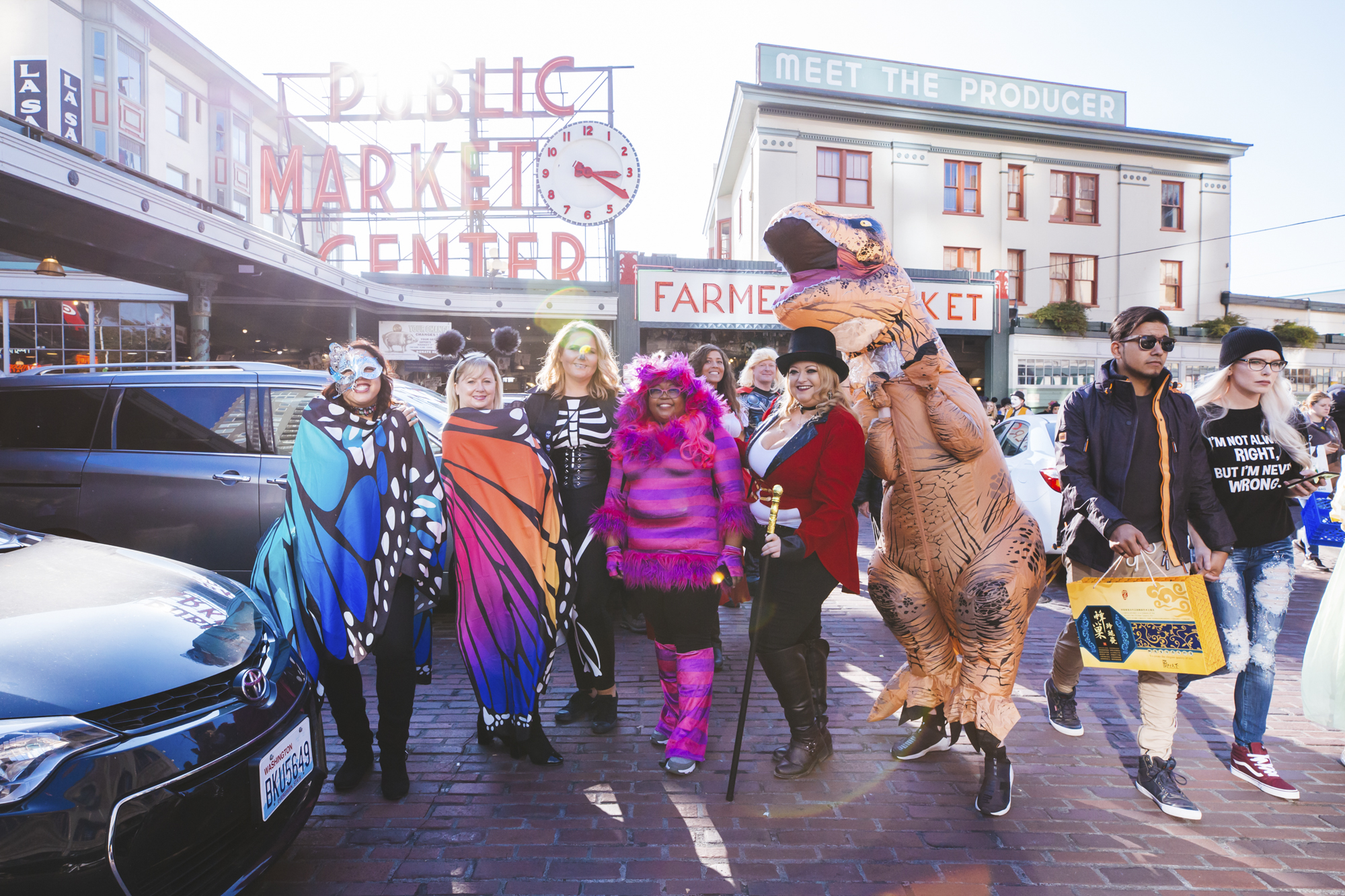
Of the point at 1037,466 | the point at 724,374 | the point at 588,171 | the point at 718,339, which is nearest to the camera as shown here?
the point at 724,374

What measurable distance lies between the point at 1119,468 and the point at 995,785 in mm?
1355

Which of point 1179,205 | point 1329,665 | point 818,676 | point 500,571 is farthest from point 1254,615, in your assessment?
point 1179,205

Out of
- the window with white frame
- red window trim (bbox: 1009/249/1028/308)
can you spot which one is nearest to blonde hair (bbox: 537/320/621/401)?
red window trim (bbox: 1009/249/1028/308)

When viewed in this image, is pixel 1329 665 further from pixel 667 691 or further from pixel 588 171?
pixel 588 171

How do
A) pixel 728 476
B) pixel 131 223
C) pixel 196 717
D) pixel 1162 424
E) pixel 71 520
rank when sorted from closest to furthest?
1. pixel 196 717
2. pixel 1162 424
3. pixel 728 476
4. pixel 71 520
5. pixel 131 223

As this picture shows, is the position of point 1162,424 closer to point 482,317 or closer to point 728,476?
point 728,476

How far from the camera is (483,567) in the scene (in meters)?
3.19

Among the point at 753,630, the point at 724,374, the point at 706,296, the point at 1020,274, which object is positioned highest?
the point at 1020,274

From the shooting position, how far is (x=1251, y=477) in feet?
9.74

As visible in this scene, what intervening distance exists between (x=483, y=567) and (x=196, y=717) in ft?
4.49

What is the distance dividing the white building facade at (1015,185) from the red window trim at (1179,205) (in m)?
0.04

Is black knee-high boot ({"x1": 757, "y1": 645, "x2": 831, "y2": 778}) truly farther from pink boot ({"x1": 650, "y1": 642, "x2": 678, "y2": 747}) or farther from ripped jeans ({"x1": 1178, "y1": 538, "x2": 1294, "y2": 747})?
ripped jeans ({"x1": 1178, "y1": 538, "x2": 1294, "y2": 747})

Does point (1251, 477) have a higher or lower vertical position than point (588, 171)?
lower

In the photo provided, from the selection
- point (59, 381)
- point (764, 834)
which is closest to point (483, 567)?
point (764, 834)
